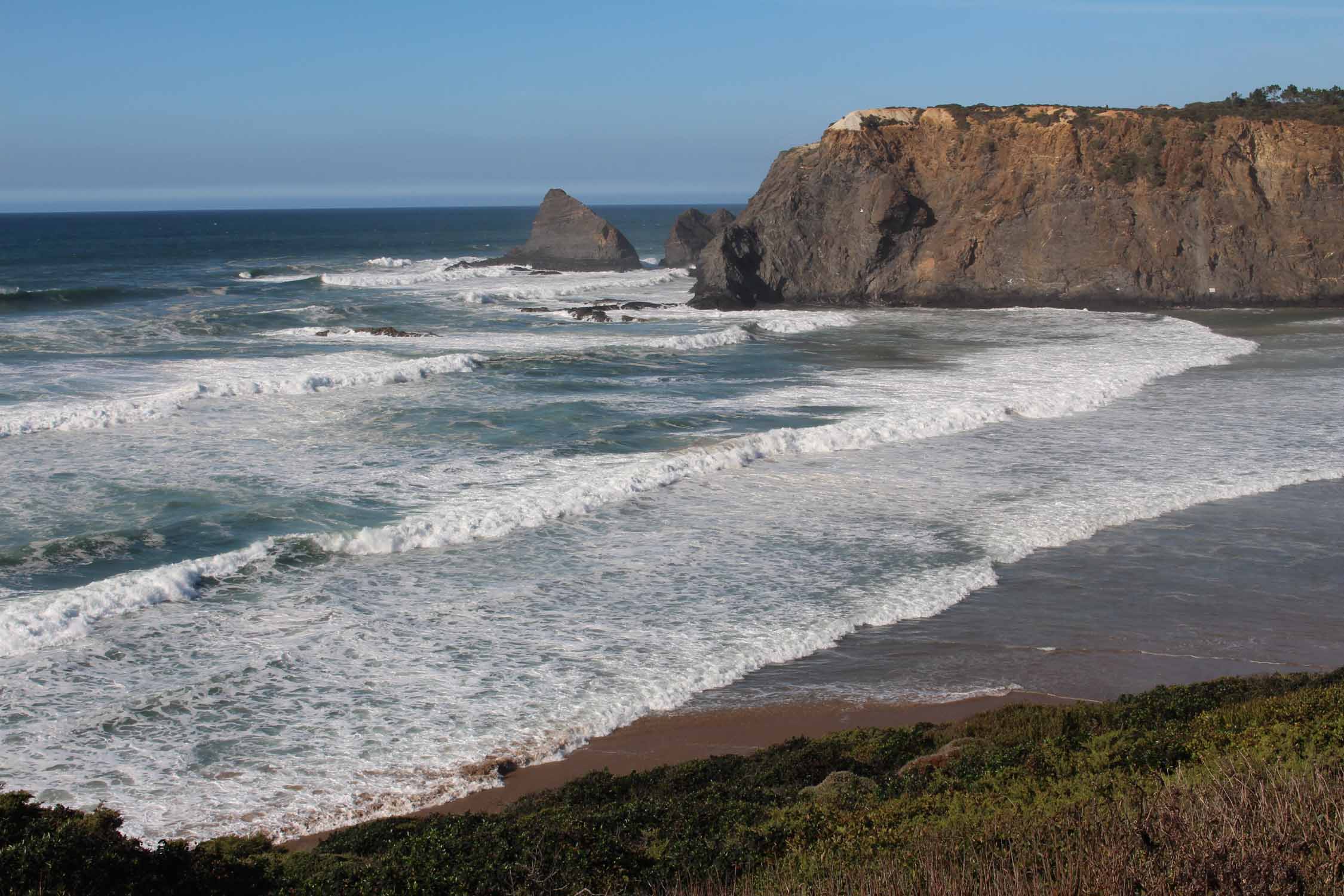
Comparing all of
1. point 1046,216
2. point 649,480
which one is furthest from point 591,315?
point 649,480

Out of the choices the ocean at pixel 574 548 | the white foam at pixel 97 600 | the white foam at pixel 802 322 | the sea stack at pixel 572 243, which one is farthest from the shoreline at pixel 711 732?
the sea stack at pixel 572 243

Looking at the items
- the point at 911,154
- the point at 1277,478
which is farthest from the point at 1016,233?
the point at 1277,478

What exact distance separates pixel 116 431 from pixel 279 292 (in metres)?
31.9

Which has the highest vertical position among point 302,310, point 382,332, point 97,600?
point 302,310

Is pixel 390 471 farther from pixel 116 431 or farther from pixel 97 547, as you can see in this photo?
pixel 116 431

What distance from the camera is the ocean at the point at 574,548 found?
9.18m

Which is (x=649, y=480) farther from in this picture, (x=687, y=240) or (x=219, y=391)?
(x=687, y=240)

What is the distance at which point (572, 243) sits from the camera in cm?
6462

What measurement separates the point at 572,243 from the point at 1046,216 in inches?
1176

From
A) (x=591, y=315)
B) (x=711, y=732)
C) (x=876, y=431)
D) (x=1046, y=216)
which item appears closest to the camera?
(x=711, y=732)

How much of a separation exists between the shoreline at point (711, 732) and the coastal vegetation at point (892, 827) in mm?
604

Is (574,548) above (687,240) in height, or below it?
below

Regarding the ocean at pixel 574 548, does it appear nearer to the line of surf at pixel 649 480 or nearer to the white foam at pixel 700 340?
the line of surf at pixel 649 480

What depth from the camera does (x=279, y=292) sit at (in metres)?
50.5
